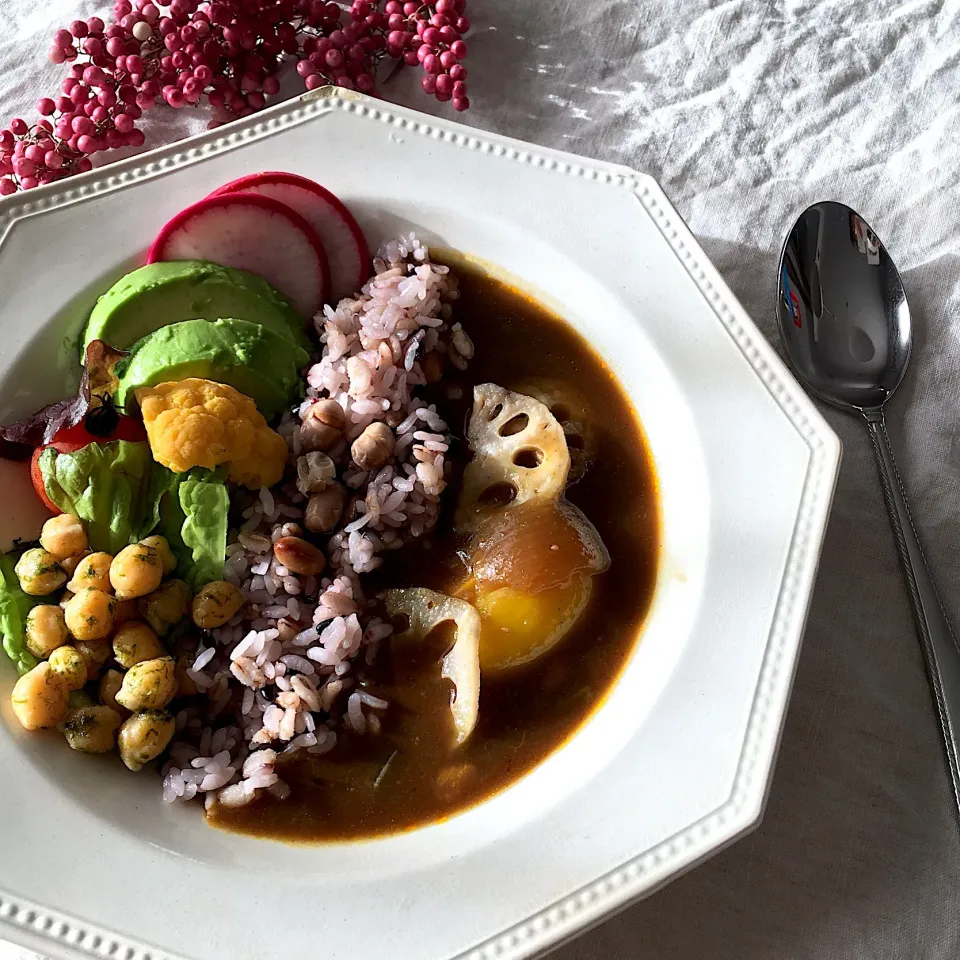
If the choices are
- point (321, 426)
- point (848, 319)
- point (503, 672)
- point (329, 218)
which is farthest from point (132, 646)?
point (848, 319)

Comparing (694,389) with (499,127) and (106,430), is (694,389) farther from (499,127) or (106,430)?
(106,430)

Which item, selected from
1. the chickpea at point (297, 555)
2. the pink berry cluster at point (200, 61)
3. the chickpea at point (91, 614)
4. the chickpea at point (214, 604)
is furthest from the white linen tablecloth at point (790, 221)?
the chickpea at point (297, 555)

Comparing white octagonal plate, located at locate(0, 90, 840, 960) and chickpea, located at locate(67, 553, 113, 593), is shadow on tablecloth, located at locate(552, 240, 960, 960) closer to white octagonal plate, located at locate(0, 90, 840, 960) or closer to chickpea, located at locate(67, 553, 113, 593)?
white octagonal plate, located at locate(0, 90, 840, 960)

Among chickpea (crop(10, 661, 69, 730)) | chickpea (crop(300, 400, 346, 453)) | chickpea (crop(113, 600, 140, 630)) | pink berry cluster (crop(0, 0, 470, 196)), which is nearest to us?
chickpea (crop(10, 661, 69, 730))

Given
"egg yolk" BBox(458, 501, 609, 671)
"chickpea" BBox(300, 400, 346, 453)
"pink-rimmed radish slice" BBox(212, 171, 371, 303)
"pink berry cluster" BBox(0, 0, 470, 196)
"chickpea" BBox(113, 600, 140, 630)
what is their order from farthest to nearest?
"pink berry cluster" BBox(0, 0, 470, 196) < "pink-rimmed radish slice" BBox(212, 171, 371, 303) < "chickpea" BBox(300, 400, 346, 453) < "egg yolk" BBox(458, 501, 609, 671) < "chickpea" BBox(113, 600, 140, 630)

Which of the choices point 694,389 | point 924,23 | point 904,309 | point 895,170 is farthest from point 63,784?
point 924,23

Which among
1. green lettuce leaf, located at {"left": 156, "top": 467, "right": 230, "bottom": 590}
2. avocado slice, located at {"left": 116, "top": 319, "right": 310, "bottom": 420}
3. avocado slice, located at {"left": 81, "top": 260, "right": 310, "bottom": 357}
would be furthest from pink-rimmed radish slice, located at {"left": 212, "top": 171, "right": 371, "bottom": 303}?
green lettuce leaf, located at {"left": 156, "top": 467, "right": 230, "bottom": 590}
